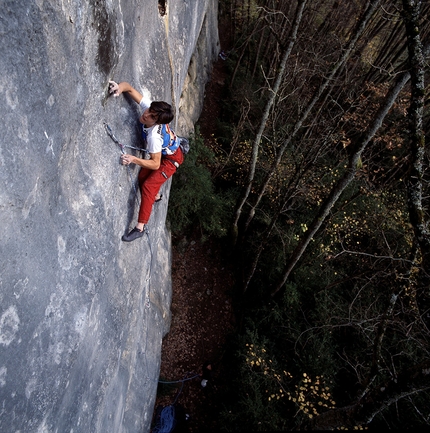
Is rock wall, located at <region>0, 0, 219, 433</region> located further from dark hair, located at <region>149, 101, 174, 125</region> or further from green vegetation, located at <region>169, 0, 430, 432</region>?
green vegetation, located at <region>169, 0, 430, 432</region>

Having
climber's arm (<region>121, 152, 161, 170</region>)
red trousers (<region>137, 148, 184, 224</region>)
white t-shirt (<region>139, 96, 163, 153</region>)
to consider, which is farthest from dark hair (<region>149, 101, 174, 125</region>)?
red trousers (<region>137, 148, 184, 224</region>)

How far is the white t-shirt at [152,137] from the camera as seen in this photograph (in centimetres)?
439

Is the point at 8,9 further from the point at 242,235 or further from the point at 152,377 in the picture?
the point at 242,235

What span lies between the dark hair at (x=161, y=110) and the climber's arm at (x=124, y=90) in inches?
15.6

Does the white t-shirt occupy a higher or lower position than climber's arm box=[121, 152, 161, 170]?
higher

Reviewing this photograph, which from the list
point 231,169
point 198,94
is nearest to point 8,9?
point 231,169

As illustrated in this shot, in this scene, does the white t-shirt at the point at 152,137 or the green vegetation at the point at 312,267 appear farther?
the green vegetation at the point at 312,267

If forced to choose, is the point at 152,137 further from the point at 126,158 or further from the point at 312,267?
the point at 312,267

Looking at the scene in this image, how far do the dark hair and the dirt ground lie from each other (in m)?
7.94

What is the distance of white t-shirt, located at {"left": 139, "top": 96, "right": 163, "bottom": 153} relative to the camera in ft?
14.4

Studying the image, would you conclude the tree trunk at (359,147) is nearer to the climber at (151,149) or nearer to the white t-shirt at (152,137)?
the climber at (151,149)

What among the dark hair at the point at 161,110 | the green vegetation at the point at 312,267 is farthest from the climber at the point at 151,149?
the green vegetation at the point at 312,267

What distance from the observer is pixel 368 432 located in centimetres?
775

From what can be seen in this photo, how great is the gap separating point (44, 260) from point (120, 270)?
188 centimetres
